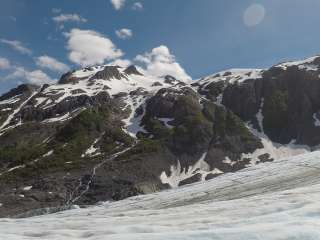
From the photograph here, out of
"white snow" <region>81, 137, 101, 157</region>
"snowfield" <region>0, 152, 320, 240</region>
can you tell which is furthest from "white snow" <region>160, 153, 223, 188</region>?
"snowfield" <region>0, 152, 320, 240</region>

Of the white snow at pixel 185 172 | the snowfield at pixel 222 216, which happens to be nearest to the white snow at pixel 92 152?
the white snow at pixel 185 172

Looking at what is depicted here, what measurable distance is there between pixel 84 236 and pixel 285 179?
19.0m

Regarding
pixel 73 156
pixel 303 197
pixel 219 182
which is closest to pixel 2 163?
pixel 73 156

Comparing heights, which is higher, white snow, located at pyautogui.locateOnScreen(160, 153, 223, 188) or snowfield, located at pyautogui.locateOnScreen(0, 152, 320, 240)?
white snow, located at pyautogui.locateOnScreen(160, 153, 223, 188)

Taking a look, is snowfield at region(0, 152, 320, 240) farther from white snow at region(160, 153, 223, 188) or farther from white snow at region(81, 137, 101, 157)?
white snow at region(81, 137, 101, 157)

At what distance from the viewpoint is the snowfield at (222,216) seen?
12.2 m

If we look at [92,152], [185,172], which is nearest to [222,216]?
[185,172]

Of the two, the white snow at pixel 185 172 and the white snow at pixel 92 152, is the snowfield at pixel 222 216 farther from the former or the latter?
the white snow at pixel 92 152

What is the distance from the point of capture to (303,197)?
1923cm

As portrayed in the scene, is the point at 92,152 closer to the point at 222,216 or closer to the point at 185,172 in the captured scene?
the point at 185,172

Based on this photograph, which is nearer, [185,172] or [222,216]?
[222,216]

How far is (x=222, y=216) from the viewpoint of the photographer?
16.8 m

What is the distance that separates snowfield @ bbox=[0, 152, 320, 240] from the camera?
12203mm

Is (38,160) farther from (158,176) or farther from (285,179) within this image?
(285,179)
